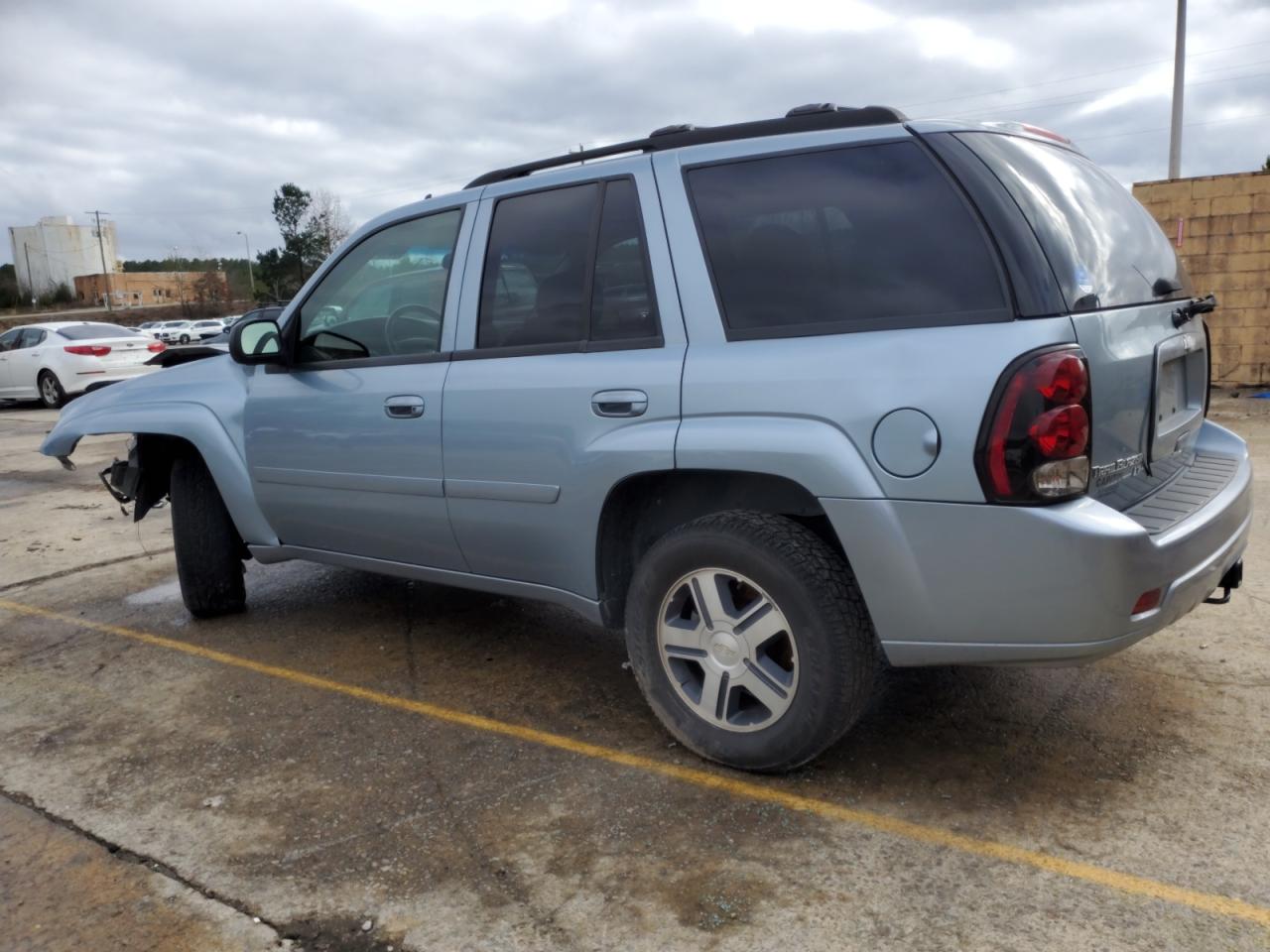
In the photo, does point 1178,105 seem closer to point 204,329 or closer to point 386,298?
point 386,298

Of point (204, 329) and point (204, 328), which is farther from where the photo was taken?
point (204, 328)

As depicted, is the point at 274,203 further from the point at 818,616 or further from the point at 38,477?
the point at 818,616

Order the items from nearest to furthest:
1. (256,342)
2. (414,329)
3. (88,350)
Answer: (414,329)
(256,342)
(88,350)

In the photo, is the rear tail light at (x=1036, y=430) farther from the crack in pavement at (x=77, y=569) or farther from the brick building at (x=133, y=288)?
the brick building at (x=133, y=288)

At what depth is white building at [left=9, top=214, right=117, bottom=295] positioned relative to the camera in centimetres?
9781

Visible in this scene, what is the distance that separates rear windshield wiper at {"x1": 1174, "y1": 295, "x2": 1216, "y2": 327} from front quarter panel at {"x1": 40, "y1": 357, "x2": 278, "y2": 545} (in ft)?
11.6

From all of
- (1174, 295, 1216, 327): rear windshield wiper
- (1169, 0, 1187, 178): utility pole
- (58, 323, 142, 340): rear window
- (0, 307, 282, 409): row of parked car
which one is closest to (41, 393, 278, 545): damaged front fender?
(1174, 295, 1216, 327): rear windshield wiper

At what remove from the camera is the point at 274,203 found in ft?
213

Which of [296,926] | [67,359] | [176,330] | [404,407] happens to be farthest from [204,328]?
[296,926]

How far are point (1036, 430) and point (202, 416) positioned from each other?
3.59 metres

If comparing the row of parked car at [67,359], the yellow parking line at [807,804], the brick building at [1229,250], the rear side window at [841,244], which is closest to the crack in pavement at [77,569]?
the yellow parking line at [807,804]

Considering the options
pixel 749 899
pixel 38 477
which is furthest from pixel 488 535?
pixel 38 477

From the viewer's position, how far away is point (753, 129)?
10.8 ft

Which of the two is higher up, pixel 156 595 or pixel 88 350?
pixel 88 350
